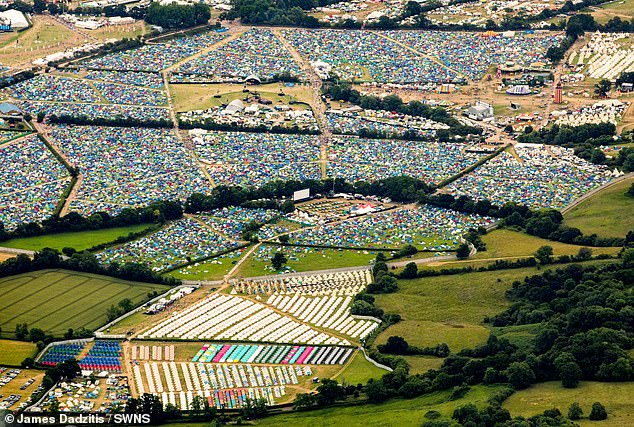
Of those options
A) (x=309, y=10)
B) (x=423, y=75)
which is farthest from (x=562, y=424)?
(x=309, y=10)

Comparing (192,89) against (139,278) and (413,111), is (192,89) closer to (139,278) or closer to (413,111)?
(413,111)

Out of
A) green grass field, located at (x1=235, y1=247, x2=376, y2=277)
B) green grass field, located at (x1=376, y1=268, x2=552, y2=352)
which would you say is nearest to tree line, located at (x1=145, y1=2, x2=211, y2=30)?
green grass field, located at (x1=235, y1=247, x2=376, y2=277)

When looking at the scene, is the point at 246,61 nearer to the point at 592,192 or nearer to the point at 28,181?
the point at 28,181

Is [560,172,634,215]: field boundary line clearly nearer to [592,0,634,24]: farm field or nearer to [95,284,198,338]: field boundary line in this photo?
[95,284,198,338]: field boundary line

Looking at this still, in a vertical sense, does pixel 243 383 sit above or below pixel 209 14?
below

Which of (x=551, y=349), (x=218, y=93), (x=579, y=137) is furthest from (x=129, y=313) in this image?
(x=579, y=137)

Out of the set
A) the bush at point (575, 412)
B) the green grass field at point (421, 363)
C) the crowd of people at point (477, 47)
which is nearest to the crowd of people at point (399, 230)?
the green grass field at point (421, 363)
